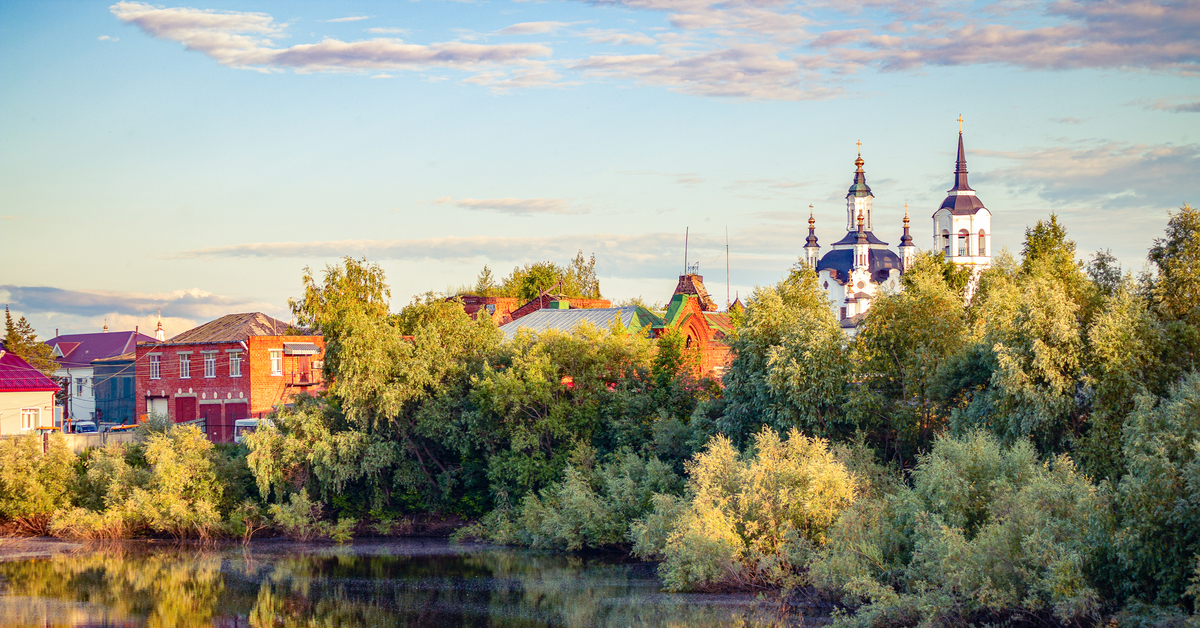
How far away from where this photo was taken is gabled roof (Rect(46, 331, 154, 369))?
10294 centimetres

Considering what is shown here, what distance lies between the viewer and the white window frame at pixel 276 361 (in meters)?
57.8

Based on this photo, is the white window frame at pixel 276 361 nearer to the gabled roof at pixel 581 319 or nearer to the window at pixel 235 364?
the window at pixel 235 364

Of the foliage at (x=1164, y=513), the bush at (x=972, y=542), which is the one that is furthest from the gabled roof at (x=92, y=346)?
the foliage at (x=1164, y=513)

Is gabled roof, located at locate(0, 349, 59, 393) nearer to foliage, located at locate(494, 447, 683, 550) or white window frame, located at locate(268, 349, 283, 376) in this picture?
white window frame, located at locate(268, 349, 283, 376)

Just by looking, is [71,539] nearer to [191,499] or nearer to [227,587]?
[191,499]

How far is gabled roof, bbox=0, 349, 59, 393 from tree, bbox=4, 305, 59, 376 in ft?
100

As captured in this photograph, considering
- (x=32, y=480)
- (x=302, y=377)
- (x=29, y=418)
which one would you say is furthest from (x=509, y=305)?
(x=32, y=480)

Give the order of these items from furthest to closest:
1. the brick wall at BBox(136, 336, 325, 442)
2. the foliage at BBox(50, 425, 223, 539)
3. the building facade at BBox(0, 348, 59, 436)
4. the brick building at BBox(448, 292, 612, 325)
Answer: the brick building at BBox(448, 292, 612, 325) < the brick wall at BBox(136, 336, 325, 442) < the building facade at BBox(0, 348, 59, 436) < the foliage at BBox(50, 425, 223, 539)

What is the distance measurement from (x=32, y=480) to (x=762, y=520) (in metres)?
31.4

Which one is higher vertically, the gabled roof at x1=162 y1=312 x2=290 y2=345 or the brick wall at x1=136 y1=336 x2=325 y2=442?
the gabled roof at x1=162 y1=312 x2=290 y2=345

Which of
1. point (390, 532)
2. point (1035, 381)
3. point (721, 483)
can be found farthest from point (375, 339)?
point (1035, 381)

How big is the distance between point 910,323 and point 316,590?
20926mm

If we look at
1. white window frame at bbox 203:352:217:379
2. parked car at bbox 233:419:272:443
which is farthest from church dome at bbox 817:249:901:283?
parked car at bbox 233:419:272:443

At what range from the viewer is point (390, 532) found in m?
43.4
